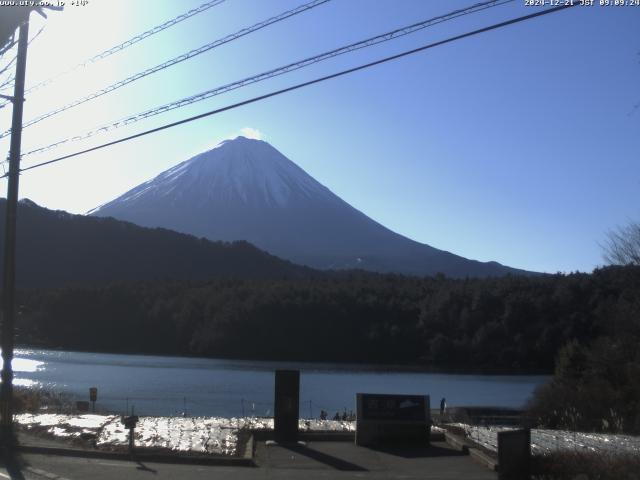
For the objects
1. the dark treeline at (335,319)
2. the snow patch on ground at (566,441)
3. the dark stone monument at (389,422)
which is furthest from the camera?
the dark treeline at (335,319)

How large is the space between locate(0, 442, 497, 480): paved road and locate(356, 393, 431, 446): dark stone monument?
48 cm

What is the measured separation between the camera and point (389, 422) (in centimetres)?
1498

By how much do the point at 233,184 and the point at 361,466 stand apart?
184371 mm

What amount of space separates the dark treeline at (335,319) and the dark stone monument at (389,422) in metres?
56.7

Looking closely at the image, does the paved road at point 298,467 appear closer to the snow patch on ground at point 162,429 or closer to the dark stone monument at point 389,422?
the dark stone monument at point 389,422

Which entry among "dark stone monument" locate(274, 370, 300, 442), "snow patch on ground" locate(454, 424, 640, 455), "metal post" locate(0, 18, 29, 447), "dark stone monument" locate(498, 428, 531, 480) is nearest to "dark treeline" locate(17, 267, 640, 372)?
"snow patch on ground" locate(454, 424, 640, 455)

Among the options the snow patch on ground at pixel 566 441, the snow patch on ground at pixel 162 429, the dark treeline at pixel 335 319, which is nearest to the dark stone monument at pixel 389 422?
the snow patch on ground at pixel 566 441

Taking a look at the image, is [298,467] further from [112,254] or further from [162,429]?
[112,254]

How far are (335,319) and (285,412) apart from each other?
78038 mm

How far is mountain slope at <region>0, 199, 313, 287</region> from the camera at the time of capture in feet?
376

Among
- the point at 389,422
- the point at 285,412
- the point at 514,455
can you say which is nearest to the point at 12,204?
the point at 285,412

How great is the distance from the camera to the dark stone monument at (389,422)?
14.9 m

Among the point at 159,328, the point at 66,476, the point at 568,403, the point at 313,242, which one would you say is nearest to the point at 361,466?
the point at 66,476

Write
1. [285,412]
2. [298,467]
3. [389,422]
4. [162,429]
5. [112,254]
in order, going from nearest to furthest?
1. [298,467]
2. [389,422]
3. [285,412]
4. [162,429]
5. [112,254]
